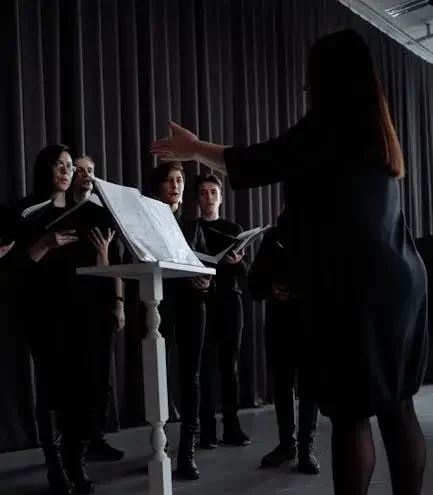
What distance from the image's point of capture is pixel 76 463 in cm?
223

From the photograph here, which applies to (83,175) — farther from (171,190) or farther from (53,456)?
(53,456)

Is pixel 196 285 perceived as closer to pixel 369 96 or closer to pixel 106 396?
→ pixel 106 396

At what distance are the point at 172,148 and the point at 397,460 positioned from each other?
80 cm

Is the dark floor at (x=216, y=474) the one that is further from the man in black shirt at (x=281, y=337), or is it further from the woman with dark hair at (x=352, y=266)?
the woman with dark hair at (x=352, y=266)

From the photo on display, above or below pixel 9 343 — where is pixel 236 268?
above

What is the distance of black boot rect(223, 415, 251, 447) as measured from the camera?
2.96 meters

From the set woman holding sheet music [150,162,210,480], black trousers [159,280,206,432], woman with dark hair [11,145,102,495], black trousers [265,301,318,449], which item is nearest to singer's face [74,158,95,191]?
Answer: woman holding sheet music [150,162,210,480]

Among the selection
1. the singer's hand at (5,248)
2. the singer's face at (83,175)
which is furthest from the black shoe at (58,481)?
the singer's face at (83,175)

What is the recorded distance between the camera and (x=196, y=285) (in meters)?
2.55

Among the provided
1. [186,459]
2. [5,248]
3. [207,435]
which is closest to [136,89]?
[5,248]

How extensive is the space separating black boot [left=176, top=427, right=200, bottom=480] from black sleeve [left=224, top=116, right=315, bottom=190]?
133 centimetres

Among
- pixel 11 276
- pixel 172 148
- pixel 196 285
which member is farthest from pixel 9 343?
pixel 172 148

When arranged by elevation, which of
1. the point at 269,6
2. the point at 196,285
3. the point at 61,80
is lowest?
the point at 196,285

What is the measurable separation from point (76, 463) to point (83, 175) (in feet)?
4.07
